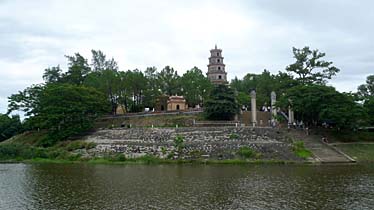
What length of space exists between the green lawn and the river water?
711 cm

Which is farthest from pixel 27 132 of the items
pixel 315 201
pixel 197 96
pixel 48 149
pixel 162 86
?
pixel 315 201

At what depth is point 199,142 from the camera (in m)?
43.5

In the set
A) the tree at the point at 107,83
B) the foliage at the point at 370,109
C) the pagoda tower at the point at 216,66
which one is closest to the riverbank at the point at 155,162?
the foliage at the point at 370,109

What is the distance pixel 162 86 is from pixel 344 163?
128ft

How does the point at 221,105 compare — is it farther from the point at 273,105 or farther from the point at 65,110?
the point at 65,110

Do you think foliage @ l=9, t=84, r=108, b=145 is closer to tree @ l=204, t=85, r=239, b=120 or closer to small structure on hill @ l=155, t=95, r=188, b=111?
small structure on hill @ l=155, t=95, r=188, b=111

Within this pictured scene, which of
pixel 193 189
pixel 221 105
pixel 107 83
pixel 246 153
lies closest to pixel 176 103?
pixel 107 83

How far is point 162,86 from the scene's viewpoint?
230 ft

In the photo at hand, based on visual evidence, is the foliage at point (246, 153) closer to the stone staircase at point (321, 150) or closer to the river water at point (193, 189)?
the stone staircase at point (321, 150)

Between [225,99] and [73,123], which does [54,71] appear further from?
[225,99]

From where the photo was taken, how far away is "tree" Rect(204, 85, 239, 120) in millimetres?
52594

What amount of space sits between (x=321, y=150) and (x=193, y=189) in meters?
22.3

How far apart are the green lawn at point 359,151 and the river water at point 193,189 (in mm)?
7111

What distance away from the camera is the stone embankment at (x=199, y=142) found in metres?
41.1
